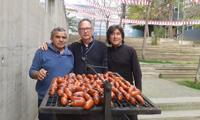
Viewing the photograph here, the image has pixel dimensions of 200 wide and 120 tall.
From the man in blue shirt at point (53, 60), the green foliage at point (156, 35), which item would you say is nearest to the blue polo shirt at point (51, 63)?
the man in blue shirt at point (53, 60)

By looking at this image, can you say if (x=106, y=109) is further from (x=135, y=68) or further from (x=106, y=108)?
(x=135, y=68)

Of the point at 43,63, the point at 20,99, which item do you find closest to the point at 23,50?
the point at 20,99

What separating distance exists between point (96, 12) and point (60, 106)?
27.0 meters

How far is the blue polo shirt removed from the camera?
4.64 metres

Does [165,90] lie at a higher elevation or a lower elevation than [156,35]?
lower

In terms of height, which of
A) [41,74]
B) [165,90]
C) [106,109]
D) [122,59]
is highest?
[122,59]

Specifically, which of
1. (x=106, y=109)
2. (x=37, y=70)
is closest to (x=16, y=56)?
Result: (x=37, y=70)

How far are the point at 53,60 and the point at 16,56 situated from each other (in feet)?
1.82

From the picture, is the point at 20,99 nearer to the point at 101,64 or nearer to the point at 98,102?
the point at 101,64

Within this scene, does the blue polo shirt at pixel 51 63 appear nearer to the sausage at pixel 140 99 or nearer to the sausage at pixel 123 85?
the sausage at pixel 123 85

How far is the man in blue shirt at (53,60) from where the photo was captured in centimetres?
460

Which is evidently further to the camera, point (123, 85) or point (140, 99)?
point (123, 85)

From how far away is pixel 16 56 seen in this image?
16.2ft

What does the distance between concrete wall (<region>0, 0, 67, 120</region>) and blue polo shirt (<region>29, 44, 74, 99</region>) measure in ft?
0.95
